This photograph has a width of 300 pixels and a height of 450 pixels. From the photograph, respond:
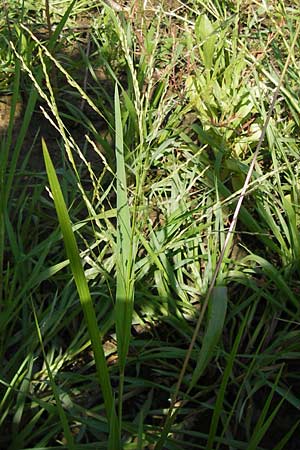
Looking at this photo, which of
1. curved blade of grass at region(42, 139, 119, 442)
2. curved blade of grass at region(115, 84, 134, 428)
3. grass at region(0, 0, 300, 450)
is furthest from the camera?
grass at region(0, 0, 300, 450)

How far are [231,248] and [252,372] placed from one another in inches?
16.0

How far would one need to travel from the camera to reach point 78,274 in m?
1.00

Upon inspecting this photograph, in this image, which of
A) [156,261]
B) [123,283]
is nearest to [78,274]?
[123,283]

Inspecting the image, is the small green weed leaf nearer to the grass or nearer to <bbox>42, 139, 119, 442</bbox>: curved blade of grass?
the grass

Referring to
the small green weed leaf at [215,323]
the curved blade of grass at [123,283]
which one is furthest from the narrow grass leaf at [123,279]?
the small green weed leaf at [215,323]

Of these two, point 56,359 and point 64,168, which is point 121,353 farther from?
point 64,168

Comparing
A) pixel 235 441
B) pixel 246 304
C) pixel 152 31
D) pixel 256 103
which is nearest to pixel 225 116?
pixel 256 103

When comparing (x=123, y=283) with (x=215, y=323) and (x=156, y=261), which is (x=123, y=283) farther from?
(x=156, y=261)

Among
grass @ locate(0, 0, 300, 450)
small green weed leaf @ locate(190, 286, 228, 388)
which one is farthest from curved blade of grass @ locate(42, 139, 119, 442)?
small green weed leaf @ locate(190, 286, 228, 388)

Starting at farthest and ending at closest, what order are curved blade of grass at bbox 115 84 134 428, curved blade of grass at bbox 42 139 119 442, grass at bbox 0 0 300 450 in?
grass at bbox 0 0 300 450 < curved blade of grass at bbox 115 84 134 428 < curved blade of grass at bbox 42 139 119 442

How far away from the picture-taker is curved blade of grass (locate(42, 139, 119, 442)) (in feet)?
3.14

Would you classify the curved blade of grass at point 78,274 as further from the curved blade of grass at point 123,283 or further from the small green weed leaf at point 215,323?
the small green weed leaf at point 215,323

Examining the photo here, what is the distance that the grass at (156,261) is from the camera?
4.15ft

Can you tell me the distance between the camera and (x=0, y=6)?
8.34 ft
